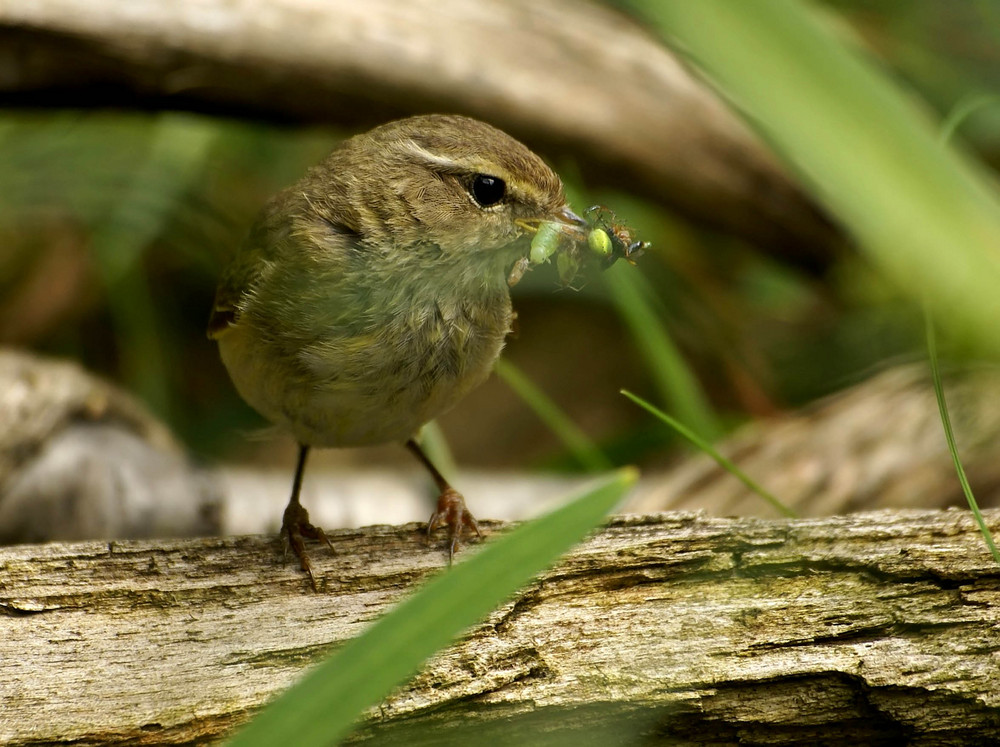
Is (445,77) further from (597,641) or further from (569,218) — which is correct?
(597,641)

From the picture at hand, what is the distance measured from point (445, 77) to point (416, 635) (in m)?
3.78

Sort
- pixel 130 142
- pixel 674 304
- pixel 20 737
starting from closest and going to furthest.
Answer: pixel 20 737 < pixel 130 142 < pixel 674 304

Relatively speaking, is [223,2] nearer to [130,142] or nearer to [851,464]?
[130,142]

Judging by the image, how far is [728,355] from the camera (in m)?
5.72

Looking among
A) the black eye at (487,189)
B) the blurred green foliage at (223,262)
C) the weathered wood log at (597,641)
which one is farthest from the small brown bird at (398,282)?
the blurred green foliage at (223,262)

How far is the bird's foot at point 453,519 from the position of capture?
295 centimetres

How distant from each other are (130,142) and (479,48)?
2.19 m

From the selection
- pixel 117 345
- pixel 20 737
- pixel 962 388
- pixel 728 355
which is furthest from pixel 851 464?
pixel 117 345

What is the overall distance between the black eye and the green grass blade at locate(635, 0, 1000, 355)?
6.24 feet

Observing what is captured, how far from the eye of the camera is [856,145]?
2.87 ft

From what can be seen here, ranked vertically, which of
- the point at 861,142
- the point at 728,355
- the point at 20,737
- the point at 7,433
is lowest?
the point at 20,737

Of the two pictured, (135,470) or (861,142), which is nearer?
(861,142)

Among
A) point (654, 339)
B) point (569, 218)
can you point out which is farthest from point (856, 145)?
point (654, 339)

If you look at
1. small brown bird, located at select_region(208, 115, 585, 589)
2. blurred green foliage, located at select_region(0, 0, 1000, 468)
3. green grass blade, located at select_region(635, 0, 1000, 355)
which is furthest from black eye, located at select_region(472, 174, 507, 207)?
blurred green foliage, located at select_region(0, 0, 1000, 468)
